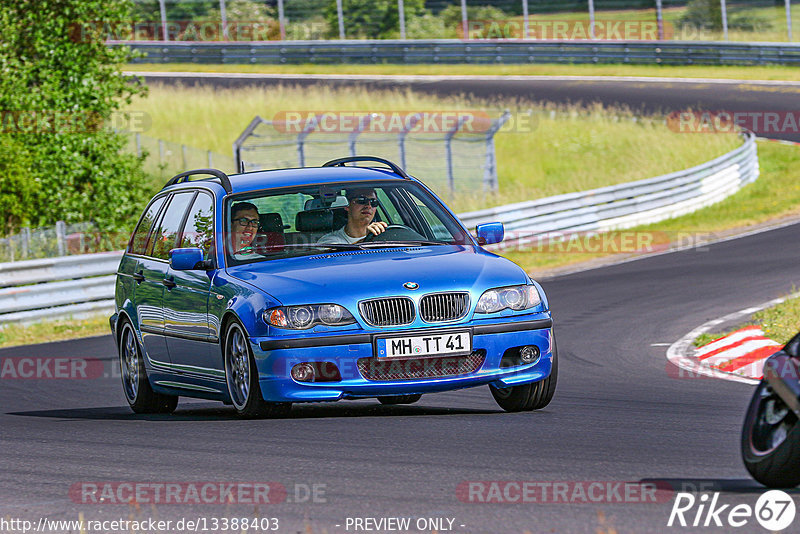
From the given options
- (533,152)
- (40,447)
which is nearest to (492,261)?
(40,447)

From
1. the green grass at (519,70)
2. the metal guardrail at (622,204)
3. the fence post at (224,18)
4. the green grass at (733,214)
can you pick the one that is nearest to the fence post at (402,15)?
the green grass at (519,70)

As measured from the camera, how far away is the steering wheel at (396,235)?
9.33 meters

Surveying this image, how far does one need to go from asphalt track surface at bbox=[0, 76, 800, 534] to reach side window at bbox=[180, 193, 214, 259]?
117cm

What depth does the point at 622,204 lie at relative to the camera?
25469 mm

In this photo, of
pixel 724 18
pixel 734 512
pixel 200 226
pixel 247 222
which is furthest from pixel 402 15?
pixel 734 512

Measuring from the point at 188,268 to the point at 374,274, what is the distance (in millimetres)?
1429

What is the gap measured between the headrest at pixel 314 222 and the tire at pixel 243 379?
98 centimetres

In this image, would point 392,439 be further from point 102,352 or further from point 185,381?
point 102,352

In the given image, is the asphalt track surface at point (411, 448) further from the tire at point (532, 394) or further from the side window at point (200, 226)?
the side window at point (200, 226)

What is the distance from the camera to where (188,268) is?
9102 millimetres

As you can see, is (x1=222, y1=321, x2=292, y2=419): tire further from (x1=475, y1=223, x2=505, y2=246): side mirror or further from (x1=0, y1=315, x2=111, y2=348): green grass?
(x1=0, y1=315, x2=111, y2=348): green grass

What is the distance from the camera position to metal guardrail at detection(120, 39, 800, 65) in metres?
43.8

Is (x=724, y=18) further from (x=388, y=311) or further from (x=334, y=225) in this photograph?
(x=388, y=311)

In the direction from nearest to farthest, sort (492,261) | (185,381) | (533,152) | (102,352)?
1. (492,261)
2. (185,381)
3. (102,352)
4. (533,152)
